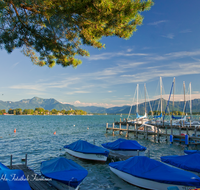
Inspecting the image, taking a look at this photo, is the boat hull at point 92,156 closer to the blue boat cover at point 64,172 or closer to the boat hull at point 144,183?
the boat hull at point 144,183

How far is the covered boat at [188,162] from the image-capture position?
1062 centimetres

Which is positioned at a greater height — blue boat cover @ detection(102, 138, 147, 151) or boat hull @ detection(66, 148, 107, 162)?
blue boat cover @ detection(102, 138, 147, 151)

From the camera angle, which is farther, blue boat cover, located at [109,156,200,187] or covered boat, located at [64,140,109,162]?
covered boat, located at [64,140,109,162]

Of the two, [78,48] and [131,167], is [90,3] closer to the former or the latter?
[78,48]

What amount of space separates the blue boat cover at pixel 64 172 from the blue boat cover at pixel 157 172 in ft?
9.50

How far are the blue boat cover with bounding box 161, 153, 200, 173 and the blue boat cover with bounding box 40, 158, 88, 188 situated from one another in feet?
21.3

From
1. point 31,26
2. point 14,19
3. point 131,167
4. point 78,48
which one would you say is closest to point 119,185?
point 131,167

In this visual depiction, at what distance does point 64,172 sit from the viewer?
8992mm

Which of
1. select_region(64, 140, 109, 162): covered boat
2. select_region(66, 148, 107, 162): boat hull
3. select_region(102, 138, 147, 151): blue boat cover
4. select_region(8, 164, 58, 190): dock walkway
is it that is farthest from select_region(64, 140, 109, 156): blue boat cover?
select_region(8, 164, 58, 190): dock walkway

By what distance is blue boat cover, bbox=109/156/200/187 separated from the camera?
8.30 metres

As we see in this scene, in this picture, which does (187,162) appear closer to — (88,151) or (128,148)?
(128,148)

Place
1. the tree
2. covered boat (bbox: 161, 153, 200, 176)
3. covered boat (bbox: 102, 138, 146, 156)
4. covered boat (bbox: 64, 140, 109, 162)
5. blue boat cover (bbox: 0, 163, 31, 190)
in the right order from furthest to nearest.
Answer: covered boat (bbox: 102, 138, 146, 156)
covered boat (bbox: 64, 140, 109, 162)
covered boat (bbox: 161, 153, 200, 176)
the tree
blue boat cover (bbox: 0, 163, 31, 190)

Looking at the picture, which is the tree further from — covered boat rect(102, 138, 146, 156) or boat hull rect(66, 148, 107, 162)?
covered boat rect(102, 138, 146, 156)

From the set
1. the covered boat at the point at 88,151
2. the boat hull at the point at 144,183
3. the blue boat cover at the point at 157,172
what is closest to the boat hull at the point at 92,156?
the covered boat at the point at 88,151
